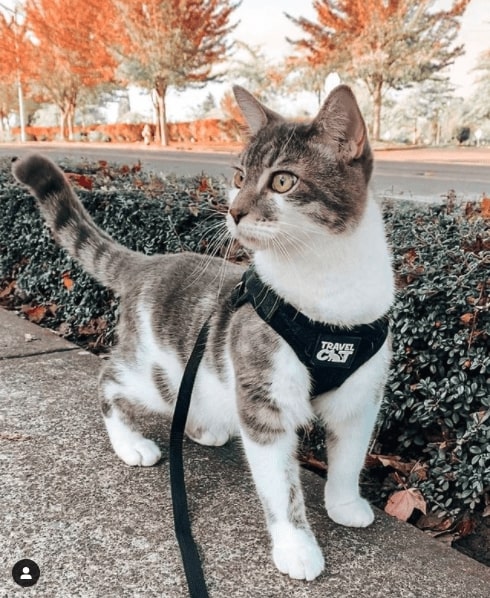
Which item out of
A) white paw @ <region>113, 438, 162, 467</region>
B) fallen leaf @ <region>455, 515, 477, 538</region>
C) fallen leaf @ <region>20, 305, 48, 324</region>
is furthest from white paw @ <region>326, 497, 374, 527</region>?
fallen leaf @ <region>20, 305, 48, 324</region>

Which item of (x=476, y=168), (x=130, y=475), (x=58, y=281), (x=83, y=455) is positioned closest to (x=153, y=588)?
(x=130, y=475)

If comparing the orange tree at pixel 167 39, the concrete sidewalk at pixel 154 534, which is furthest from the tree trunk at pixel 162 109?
the concrete sidewalk at pixel 154 534

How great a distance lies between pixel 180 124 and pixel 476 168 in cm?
2571

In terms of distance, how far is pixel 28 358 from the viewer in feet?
11.5

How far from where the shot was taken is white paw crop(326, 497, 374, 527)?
2076 mm

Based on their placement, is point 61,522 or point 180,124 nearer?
point 61,522

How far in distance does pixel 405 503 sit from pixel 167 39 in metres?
28.4

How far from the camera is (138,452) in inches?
95.0

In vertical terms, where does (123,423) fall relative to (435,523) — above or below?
above

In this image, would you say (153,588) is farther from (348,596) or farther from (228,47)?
(228,47)

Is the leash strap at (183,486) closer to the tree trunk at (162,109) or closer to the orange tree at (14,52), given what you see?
the tree trunk at (162,109)

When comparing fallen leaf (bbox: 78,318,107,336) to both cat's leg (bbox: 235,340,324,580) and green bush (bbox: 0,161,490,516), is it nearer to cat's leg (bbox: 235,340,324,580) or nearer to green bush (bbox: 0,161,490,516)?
green bush (bbox: 0,161,490,516)

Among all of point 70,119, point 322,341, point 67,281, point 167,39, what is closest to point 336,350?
point 322,341

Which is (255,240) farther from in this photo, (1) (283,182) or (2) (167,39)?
(2) (167,39)
